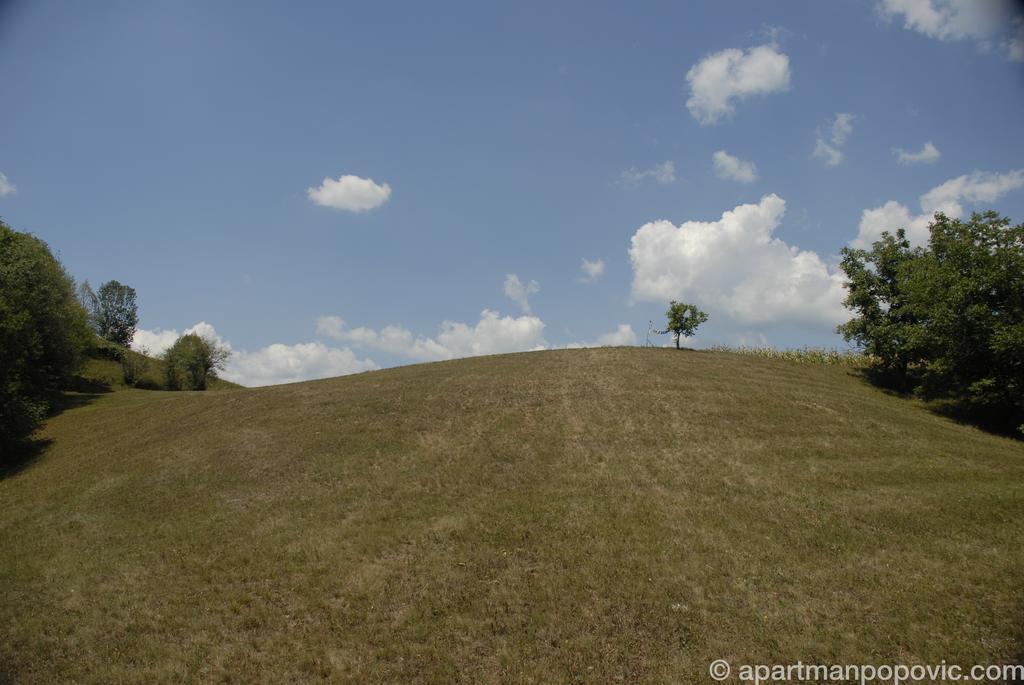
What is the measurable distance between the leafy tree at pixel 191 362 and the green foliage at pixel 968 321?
102 meters

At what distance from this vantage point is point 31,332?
155ft

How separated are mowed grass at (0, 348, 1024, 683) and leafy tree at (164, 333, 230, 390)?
56080 millimetres

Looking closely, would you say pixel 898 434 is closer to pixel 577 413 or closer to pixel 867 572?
pixel 867 572

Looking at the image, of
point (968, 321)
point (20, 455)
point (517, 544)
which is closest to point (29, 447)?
point (20, 455)

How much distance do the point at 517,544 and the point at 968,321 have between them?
38739 mm

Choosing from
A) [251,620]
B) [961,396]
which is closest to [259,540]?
[251,620]

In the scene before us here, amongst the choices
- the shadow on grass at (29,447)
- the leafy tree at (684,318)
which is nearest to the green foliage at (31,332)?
the shadow on grass at (29,447)

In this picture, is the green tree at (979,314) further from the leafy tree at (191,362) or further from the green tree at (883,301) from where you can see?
the leafy tree at (191,362)

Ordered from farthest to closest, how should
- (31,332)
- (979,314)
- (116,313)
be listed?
(116,313) → (31,332) → (979,314)

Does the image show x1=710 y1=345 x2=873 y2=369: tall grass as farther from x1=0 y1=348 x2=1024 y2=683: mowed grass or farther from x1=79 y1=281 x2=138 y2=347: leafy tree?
x1=79 y1=281 x2=138 y2=347: leafy tree

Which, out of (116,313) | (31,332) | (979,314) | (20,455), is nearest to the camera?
(979,314)

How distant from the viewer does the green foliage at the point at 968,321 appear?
115 ft

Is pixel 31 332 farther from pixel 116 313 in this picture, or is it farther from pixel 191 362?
pixel 116 313

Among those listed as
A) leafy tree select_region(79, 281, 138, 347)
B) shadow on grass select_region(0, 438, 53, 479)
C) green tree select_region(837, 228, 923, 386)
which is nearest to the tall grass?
green tree select_region(837, 228, 923, 386)
